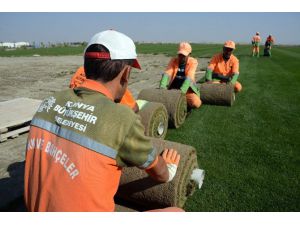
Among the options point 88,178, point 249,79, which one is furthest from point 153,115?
point 249,79

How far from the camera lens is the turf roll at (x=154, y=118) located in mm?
5254

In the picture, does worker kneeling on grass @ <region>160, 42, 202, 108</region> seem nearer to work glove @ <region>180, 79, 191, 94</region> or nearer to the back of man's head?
work glove @ <region>180, 79, 191, 94</region>

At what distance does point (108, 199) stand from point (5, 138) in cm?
443

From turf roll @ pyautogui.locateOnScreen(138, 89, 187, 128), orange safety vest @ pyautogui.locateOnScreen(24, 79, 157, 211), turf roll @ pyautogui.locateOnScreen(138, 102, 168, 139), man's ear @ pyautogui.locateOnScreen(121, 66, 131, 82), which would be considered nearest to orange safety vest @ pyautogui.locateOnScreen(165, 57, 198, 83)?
turf roll @ pyautogui.locateOnScreen(138, 89, 187, 128)

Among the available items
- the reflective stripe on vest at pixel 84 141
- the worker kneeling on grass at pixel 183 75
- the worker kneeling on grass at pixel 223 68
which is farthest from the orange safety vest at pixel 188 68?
the reflective stripe on vest at pixel 84 141

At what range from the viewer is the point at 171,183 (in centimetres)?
310

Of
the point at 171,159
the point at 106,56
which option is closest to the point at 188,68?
the point at 171,159

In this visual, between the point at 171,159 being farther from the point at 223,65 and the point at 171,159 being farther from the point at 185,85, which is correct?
the point at 223,65

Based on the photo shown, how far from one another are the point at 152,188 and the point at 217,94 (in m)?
5.66

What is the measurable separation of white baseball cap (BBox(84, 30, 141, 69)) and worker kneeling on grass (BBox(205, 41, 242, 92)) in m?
7.33

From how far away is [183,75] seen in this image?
746 cm

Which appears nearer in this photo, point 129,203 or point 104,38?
point 104,38

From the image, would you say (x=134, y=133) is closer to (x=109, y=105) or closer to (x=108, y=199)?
(x=109, y=105)

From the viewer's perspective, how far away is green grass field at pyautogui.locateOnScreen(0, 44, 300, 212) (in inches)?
147
